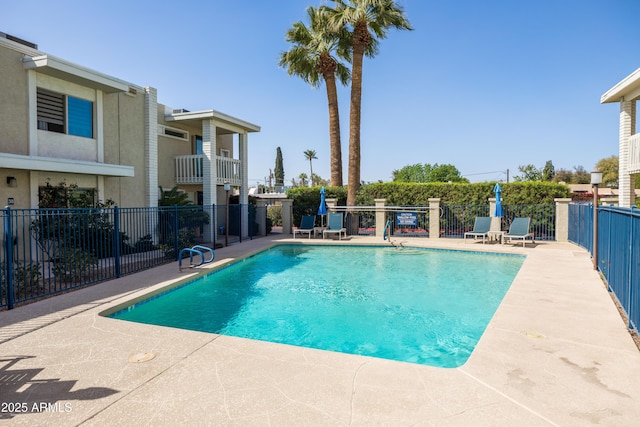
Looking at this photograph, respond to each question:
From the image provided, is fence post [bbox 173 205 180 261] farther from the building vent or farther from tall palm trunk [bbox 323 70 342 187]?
tall palm trunk [bbox 323 70 342 187]

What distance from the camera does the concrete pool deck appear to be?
2.95 m

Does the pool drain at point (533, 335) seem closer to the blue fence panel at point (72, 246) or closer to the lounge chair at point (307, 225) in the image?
the blue fence panel at point (72, 246)

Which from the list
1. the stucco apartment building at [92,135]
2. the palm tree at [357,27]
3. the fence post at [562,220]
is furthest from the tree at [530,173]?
the stucco apartment building at [92,135]

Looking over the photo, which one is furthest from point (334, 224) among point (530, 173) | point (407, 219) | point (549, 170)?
point (549, 170)

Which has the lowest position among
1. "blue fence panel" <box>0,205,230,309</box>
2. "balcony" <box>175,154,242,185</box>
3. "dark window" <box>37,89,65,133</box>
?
"blue fence panel" <box>0,205,230,309</box>

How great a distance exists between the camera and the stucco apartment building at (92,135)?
33.2 ft

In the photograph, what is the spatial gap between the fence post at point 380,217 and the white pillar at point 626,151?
32.0 ft

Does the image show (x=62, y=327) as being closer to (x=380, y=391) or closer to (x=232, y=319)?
(x=232, y=319)

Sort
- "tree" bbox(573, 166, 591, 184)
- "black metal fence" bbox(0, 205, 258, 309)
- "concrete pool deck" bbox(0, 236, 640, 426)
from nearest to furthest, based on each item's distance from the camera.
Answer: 1. "concrete pool deck" bbox(0, 236, 640, 426)
2. "black metal fence" bbox(0, 205, 258, 309)
3. "tree" bbox(573, 166, 591, 184)

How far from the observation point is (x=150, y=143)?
14.7 m

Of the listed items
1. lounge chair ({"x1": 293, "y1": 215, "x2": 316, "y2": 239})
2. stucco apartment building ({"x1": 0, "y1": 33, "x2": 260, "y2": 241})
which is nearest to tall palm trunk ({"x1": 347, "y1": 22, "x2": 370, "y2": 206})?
lounge chair ({"x1": 293, "y1": 215, "x2": 316, "y2": 239})

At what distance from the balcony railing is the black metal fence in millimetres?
16600

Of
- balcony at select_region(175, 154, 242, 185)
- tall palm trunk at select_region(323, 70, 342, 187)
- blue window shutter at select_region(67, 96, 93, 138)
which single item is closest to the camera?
blue window shutter at select_region(67, 96, 93, 138)


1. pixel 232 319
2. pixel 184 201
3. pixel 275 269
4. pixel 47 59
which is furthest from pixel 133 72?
pixel 232 319
